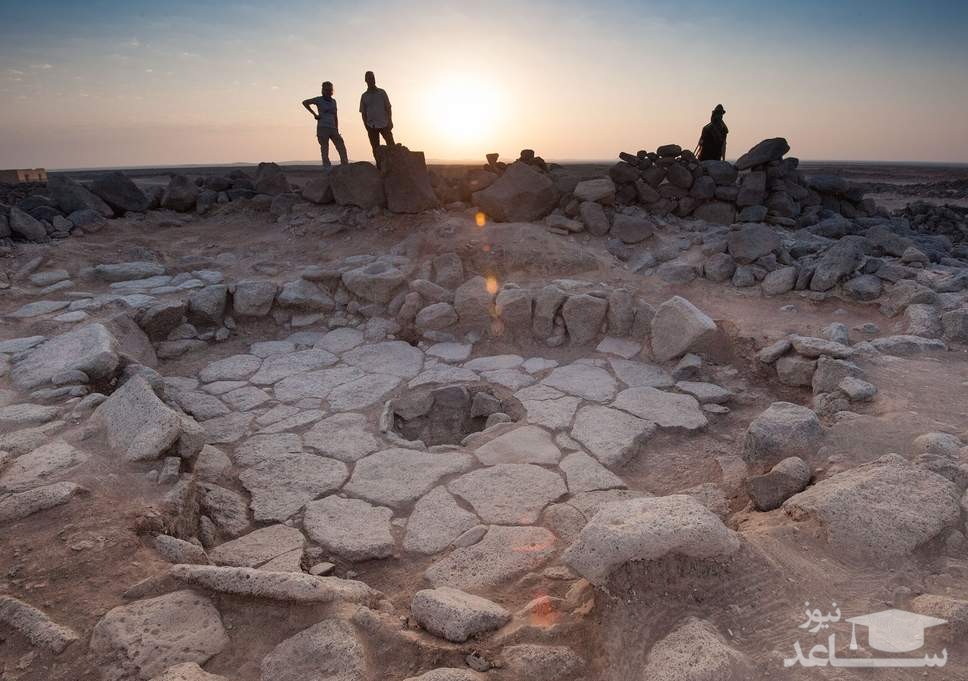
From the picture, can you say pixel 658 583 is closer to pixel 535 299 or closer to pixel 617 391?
pixel 617 391

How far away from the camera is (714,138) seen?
986cm

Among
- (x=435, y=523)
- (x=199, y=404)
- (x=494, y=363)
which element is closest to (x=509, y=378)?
(x=494, y=363)

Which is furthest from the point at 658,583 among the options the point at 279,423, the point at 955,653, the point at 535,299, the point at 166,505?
the point at 535,299

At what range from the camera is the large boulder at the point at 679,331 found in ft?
15.8

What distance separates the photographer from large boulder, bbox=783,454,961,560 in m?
2.17

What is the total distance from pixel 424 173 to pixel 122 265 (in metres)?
4.02

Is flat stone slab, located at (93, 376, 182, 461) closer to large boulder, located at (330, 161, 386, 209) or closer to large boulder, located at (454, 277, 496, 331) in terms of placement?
large boulder, located at (454, 277, 496, 331)

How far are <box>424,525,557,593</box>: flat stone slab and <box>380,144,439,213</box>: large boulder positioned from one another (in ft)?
18.0

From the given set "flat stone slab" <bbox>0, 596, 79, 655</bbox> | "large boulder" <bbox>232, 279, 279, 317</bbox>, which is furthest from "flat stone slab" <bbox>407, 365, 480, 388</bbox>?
"flat stone slab" <bbox>0, 596, 79, 655</bbox>

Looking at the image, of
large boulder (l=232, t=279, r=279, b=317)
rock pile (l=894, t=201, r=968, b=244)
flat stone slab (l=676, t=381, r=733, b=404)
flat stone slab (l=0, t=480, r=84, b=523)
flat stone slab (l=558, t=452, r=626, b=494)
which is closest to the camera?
flat stone slab (l=0, t=480, r=84, b=523)

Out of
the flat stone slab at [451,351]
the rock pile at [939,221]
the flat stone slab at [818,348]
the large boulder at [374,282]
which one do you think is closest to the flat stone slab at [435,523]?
the flat stone slab at [451,351]

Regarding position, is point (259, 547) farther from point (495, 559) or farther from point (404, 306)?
point (404, 306)

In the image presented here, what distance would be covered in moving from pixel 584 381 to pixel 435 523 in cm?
208

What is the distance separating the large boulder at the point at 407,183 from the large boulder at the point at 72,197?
4.44 m
